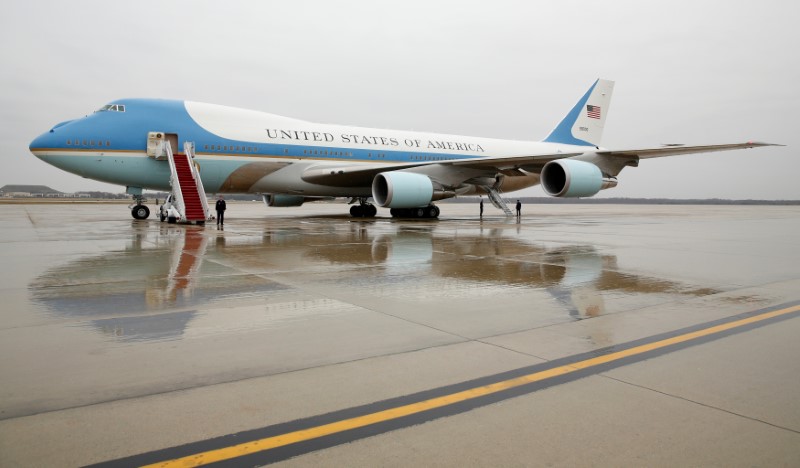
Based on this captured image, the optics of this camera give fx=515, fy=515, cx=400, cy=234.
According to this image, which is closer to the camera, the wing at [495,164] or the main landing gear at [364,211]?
the wing at [495,164]

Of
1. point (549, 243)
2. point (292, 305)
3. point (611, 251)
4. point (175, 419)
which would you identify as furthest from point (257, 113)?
point (175, 419)

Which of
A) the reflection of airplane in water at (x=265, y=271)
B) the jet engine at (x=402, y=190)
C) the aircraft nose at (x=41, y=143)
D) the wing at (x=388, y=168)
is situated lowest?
the reflection of airplane in water at (x=265, y=271)

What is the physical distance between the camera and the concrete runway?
2121 millimetres

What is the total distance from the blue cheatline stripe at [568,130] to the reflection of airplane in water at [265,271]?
18200mm

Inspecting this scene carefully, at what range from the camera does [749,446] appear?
2115 millimetres

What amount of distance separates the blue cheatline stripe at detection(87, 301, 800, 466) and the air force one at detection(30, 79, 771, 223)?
13.7 m

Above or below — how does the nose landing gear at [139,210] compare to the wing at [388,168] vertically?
below

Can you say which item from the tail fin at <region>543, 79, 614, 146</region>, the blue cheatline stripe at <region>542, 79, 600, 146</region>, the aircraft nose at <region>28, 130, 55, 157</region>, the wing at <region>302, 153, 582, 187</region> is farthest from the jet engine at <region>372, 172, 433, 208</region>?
the tail fin at <region>543, 79, 614, 146</region>

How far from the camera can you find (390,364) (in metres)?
3.09

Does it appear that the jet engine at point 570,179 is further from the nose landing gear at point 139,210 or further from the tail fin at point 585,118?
the nose landing gear at point 139,210

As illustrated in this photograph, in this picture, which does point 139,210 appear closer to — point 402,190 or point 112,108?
point 112,108

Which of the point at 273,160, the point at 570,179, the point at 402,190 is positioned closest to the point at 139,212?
the point at 273,160

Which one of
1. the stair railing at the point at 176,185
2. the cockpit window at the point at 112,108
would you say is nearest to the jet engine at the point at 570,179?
the stair railing at the point at 176,185

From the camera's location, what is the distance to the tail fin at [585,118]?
2658 centimetres
